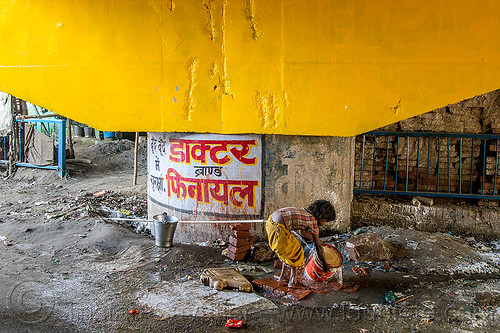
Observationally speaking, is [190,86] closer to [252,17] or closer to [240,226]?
[252,17]

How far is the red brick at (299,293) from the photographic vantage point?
4015 mm

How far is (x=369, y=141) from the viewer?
6707 mm

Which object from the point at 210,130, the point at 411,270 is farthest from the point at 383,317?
the point at 210,130

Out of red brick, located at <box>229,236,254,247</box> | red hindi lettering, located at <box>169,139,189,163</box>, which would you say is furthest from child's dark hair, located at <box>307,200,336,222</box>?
red hindi lettering, located at <box>169,139,189,163</box>

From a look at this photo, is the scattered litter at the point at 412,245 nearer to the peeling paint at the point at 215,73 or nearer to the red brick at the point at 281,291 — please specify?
Answer: the red brick at the point at 281,291

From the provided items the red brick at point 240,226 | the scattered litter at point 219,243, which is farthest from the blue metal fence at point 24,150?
the red brick at point 240,226

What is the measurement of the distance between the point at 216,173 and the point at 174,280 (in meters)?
1.65

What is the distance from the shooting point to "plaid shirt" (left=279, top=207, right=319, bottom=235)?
420cm

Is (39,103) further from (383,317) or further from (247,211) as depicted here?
(383,317)

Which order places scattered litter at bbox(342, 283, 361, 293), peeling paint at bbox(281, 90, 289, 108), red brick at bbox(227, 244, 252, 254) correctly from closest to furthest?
scattered litter at bbox(342, 283, 361, 293) → peeling paint at bbox(281, 90, 289, 108) → red brick at bbox(227, 244, 252, 254)

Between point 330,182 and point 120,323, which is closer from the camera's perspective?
point 120,323

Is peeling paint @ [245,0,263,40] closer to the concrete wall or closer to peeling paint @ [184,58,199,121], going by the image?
peeling paint @ [184,58,199,121]

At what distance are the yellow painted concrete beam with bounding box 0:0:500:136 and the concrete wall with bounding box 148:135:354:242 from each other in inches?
35.7

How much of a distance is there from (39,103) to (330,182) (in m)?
3.88
